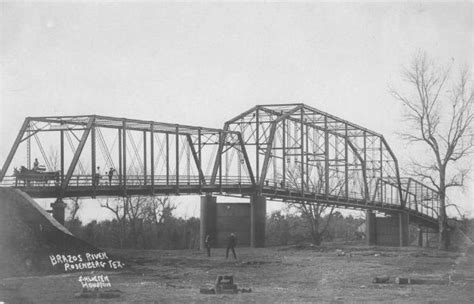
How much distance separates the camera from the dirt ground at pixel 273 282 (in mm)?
19719

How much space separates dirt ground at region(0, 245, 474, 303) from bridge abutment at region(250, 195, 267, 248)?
15.7m

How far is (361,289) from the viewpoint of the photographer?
881 inches

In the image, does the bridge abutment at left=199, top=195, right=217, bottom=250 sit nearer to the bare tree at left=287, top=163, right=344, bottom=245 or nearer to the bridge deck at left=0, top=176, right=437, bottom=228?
the bridge deck at left=0, top=176, right=437, bottom=228

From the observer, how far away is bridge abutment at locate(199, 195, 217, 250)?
51.5m

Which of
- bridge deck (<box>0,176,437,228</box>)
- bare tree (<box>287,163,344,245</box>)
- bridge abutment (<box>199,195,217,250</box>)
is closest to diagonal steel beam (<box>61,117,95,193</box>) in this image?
bridge deck (<box>0,176,437,228</box>)

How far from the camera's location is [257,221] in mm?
52844

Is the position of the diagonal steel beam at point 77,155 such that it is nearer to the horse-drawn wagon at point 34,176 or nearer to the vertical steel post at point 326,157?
the horse-drawn wagon at point 34,176

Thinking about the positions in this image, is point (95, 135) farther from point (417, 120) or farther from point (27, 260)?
point (417, 120)

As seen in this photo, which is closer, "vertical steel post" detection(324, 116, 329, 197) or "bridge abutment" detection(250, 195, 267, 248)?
"bridge abutment" detection(250, 195, 267, 248)

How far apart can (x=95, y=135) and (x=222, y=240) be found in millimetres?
15734

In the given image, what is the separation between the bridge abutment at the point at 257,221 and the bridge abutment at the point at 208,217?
2.94m

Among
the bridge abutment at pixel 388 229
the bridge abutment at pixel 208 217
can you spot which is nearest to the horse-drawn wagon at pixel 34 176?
the bridge abutment at pixel 208 217

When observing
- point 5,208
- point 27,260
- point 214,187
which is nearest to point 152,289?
point 27,260

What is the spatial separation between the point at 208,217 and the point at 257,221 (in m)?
3.85
